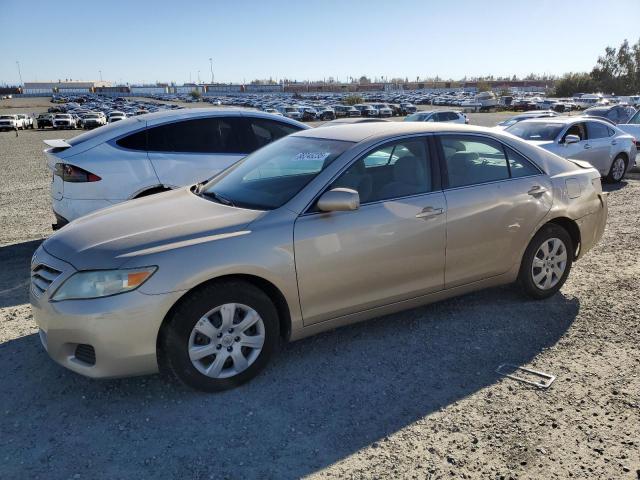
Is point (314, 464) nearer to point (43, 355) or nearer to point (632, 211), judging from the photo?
point (43, 355)

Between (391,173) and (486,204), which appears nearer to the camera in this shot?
(391,173)

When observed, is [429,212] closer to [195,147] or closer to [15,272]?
[195,147]

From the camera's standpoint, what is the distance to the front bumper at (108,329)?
3006 mm

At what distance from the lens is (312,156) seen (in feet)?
13.1

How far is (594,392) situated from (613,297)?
1.88 metres

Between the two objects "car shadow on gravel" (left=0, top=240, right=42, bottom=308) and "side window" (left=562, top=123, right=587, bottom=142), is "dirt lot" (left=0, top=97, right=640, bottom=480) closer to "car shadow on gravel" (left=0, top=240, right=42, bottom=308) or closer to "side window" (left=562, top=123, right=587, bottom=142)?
"car shadow on gravel" (left=0, top=240, right=42, bottom=308)

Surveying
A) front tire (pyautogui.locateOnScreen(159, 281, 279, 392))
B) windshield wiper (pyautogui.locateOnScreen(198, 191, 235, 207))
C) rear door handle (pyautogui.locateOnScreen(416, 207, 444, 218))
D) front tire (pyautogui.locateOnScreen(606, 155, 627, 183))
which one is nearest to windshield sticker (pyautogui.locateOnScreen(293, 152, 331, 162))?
windshield wiper (pyautogui.locateOnScreen(198, 191, 235, 207))

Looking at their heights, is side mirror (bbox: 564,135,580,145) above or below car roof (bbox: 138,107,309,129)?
below

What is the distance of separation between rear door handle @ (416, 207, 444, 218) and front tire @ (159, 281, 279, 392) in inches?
51.8

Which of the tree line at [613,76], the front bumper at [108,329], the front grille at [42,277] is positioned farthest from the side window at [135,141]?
the tree line at [613,76]

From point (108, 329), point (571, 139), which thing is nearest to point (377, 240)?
point (108, 329)

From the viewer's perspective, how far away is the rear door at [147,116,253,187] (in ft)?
20.5

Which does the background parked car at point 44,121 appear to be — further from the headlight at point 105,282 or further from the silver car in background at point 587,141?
the headlight at point 105,282

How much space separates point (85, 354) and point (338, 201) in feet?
5.94
